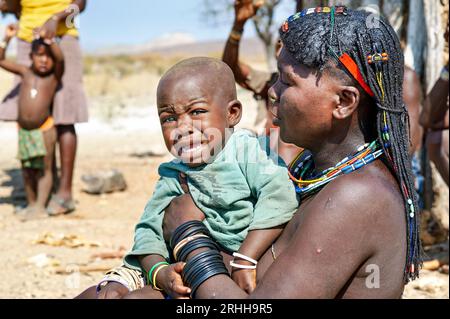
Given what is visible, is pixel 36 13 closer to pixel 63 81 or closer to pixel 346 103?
pixel 63 81

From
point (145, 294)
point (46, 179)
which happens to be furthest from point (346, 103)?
point (46, 179)

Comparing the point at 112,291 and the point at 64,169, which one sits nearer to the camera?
the point at 112,291

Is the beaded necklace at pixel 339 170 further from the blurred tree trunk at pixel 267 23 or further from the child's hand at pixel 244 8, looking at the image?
the blurred tree trunk at pixel 267 23

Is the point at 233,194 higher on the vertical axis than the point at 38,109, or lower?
higher

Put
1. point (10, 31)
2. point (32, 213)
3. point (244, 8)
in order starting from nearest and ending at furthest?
point (244, 8) < point (10, 31) < point (32, 213)

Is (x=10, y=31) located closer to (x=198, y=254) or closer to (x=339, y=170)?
(x=198, y=254)

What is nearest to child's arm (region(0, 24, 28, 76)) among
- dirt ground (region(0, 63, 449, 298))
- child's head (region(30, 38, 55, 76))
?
child's head (region(30, 38, 55, 76))

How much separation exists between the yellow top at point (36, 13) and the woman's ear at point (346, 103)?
5.45 meters

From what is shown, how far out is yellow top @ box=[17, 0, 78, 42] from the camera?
7.02 meters

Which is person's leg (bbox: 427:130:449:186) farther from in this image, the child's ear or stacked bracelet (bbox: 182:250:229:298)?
stacked bracelet (bbox: 182:250:229:298)

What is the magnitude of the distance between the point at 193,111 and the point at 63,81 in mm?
4993

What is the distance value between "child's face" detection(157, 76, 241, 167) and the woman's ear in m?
0.58

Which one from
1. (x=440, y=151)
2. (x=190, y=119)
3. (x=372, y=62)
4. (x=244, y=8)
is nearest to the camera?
(x=372, y=62)

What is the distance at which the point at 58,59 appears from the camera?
690 cm
